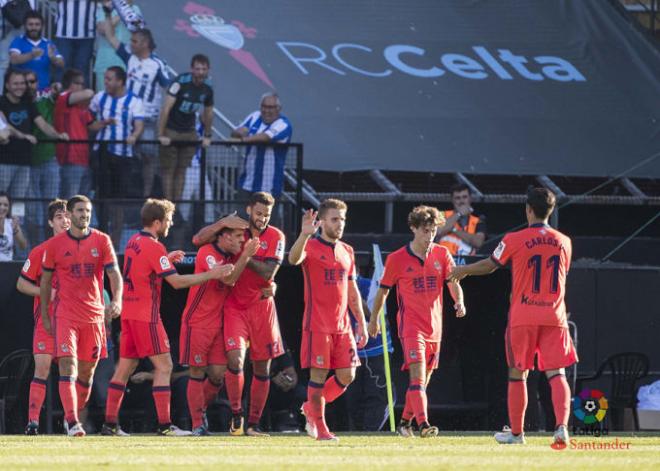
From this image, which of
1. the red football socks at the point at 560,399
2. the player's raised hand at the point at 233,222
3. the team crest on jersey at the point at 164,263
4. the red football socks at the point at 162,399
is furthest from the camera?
the player's raised hand at the point at 233,222

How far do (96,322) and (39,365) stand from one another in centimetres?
120

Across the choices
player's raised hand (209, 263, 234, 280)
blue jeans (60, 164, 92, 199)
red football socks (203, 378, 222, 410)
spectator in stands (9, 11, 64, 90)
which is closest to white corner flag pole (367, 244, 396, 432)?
red football socks (203, 378, 222, 410)

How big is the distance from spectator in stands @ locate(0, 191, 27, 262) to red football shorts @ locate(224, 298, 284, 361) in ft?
11.5

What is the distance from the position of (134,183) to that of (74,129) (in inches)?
50.6

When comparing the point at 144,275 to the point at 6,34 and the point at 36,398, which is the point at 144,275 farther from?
the point at 6,34

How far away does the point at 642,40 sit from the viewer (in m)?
21.4

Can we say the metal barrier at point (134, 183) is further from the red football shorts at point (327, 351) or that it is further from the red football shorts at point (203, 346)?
the red football shorts at point (327, 351)

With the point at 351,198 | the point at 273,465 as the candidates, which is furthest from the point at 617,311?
the point at 273,465

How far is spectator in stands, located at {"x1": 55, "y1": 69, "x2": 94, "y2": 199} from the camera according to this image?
17.2 metres

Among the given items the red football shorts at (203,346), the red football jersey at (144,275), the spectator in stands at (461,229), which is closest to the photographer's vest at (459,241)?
the spectator in stands at (461,229)

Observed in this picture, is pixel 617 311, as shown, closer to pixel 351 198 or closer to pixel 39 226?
pixel 351 198

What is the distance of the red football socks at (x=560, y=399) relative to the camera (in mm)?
11711

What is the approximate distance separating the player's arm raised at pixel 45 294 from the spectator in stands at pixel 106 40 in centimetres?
541

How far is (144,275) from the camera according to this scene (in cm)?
1416
